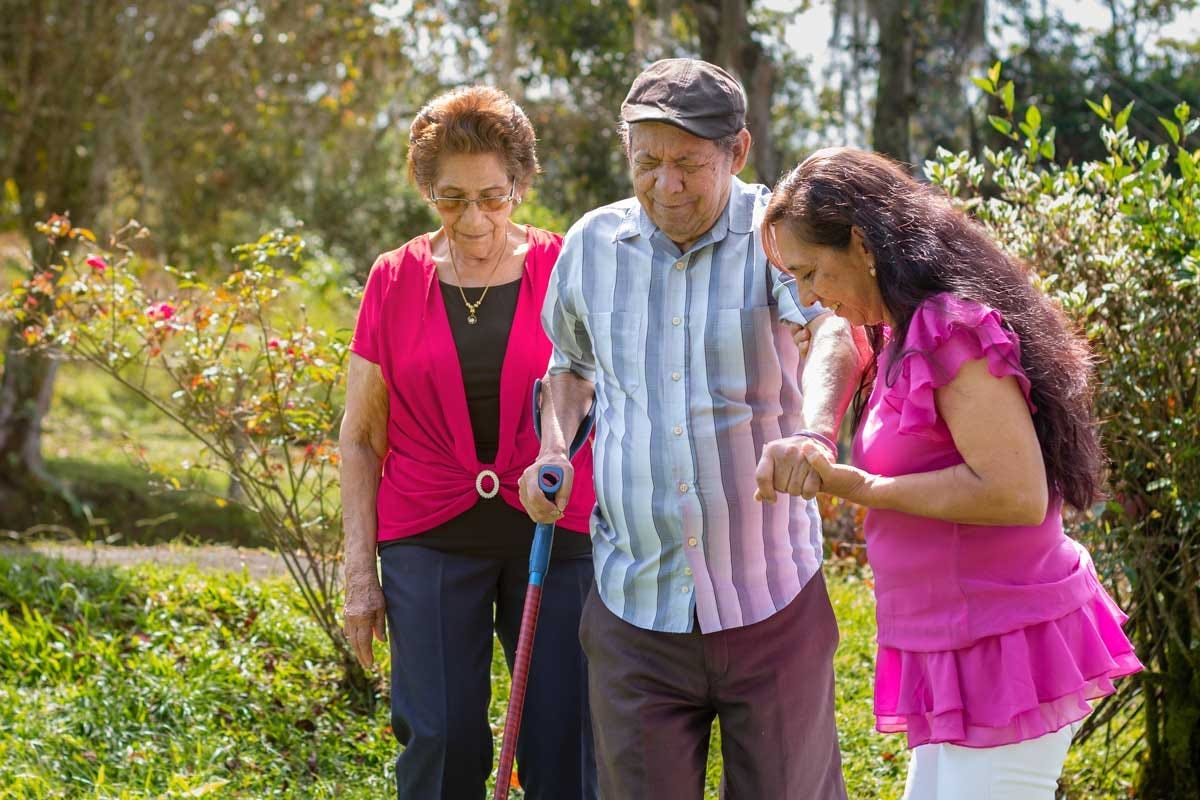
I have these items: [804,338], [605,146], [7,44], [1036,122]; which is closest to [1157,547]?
[1036,122]

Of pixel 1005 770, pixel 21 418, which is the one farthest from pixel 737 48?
pixel 1005 770

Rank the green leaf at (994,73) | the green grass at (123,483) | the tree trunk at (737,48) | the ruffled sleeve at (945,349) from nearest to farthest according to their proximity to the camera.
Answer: the ruffled sleeve at (945,349) < the green leaf at (994,73) < the green grass at (123,483) < the tree trunk at (737,48)

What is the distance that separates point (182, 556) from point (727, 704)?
4629 millimetres

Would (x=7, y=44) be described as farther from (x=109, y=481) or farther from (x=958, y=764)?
(x=958, y=764)

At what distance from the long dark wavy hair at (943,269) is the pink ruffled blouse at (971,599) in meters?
0.04

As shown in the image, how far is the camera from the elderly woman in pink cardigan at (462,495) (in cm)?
342

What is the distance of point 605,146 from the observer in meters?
14.9

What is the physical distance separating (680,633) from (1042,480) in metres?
0.81

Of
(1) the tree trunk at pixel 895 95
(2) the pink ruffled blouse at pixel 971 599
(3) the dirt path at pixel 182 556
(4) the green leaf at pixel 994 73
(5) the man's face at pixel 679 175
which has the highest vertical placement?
(1) the tree trunk at pixel 895 95

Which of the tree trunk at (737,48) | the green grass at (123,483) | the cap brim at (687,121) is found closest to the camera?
the cap brim at (687,121)

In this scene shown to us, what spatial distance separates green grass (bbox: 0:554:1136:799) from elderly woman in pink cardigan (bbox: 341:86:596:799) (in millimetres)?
1260

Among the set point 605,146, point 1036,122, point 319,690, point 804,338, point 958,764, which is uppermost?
Result: point 605,146

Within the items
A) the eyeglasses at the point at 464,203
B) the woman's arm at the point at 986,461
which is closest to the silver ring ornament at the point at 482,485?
the eyeglasses at the point at 464,203

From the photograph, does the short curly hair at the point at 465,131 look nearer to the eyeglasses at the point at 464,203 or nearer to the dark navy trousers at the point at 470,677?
the eyeglasses at the point at 464,203
